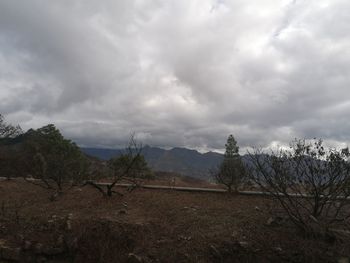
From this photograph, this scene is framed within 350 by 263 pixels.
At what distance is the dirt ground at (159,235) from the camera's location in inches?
338

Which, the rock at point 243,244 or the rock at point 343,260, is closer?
the rock at point 343,260

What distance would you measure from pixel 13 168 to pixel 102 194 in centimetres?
1673

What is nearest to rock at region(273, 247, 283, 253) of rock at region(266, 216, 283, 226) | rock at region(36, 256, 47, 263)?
rock at region(266, 216, 283, 226)

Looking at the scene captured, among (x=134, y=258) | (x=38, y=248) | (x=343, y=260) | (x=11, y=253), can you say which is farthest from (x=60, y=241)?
(x=343, y=260)

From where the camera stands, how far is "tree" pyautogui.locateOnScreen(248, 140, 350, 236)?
30.7ft

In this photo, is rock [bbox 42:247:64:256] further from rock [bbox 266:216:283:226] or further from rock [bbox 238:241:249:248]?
rock [bbox 266:216:283:226]

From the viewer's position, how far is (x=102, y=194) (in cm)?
1396

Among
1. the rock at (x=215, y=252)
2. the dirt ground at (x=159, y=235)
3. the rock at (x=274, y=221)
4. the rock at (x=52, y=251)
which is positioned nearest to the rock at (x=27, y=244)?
the dirt ground at (x=159, y=235)

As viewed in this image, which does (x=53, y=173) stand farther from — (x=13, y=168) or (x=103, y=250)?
(x=13, y=168)

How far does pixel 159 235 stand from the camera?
30.8 ft

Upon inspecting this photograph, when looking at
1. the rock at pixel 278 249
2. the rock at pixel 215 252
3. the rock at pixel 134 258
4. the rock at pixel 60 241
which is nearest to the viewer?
the rock at pixel 134 258

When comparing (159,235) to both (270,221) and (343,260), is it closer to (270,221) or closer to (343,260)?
(270,221)

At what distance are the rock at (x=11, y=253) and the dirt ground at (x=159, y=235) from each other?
49 millimetres

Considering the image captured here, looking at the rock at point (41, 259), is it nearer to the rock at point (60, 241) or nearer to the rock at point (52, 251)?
the rock at point (52, 251)
